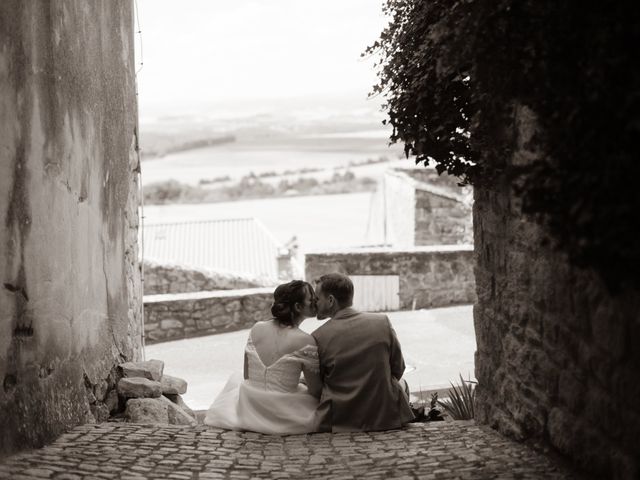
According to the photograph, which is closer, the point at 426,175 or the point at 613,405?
the point at 613,405

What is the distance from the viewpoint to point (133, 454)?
197 inches

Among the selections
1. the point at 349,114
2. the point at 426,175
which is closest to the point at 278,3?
the point at 349,114

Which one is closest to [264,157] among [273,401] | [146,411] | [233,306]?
[233,306]

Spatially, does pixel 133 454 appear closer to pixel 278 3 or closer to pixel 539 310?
pixel 539 310

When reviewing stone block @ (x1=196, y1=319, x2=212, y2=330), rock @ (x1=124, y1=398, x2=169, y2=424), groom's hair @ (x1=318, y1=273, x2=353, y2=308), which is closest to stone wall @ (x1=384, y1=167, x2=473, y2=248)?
A: stone block @ (x1=196, y1=319, x2=212, y2=330)

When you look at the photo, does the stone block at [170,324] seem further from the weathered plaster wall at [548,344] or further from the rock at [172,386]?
the weathered plaster wall at [548,344]

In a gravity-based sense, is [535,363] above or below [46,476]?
above

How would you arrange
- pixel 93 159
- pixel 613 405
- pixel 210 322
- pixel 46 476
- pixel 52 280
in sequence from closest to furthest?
pixel 613 405
pixel 46 476
pixel 52 280
pixel 93 159
pixel 210 322

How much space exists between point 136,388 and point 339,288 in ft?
6.35

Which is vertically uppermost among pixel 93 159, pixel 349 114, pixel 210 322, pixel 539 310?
pixel 349 114

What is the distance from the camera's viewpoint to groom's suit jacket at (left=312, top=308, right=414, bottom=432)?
5.91m

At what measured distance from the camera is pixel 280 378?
6.04 meters

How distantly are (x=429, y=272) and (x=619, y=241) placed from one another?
42.5ft

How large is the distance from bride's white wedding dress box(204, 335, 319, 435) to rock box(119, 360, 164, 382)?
3.93 ft
